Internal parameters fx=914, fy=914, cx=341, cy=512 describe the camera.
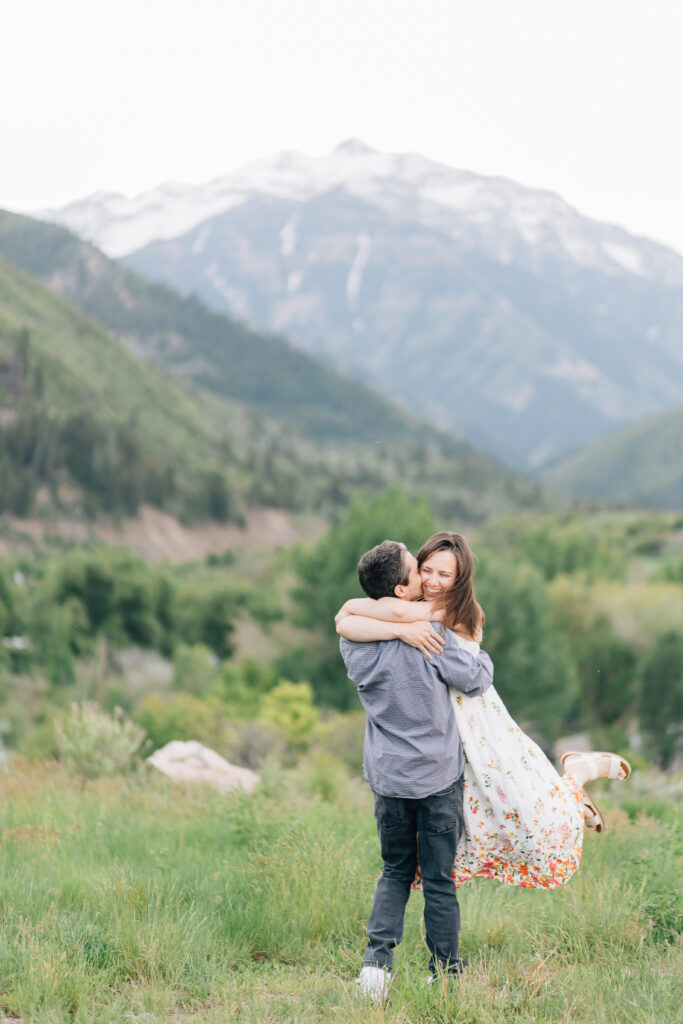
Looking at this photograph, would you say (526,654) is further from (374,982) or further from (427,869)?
(374,982)

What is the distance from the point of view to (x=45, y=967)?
128 inches

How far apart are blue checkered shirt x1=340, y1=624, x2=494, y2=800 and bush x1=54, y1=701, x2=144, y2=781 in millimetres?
4991

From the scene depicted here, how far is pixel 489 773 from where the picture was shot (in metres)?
3.58

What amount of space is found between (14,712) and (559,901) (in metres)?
33.3

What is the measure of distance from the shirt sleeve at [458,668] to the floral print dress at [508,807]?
0.06 metres

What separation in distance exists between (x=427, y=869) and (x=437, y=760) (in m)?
0.45

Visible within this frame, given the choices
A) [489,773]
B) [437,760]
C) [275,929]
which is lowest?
[275,929]

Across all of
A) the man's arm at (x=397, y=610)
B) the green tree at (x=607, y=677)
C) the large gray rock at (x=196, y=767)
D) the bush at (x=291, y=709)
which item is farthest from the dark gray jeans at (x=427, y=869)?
the green tree at (x=607, y=677)

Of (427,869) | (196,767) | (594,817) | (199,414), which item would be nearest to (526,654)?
(196,767)

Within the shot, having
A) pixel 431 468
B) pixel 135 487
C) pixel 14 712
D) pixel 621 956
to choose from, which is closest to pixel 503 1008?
pixel 621 956

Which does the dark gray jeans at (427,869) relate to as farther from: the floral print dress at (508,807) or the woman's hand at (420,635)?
the woman's hand at (420,635)

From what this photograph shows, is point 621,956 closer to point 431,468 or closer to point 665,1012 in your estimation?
point 665,1012

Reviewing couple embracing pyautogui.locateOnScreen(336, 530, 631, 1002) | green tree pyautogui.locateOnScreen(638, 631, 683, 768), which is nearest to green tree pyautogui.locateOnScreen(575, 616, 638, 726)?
green tree pyautogui.locateOnScreen(638, 631, 683, 768)

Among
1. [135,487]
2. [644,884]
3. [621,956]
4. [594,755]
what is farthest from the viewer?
[135,487]
